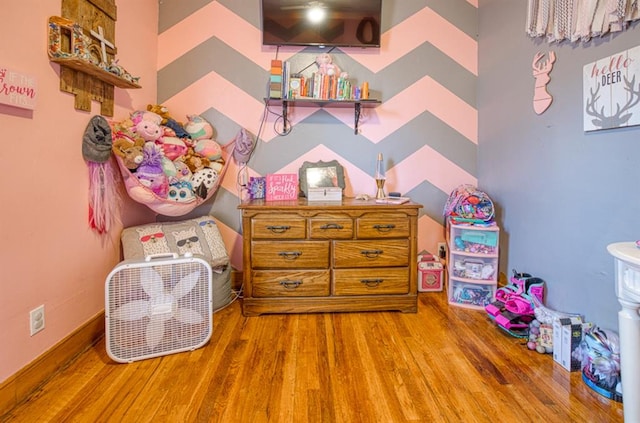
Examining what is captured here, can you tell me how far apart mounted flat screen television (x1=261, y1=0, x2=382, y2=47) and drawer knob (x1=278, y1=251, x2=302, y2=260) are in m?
1.56

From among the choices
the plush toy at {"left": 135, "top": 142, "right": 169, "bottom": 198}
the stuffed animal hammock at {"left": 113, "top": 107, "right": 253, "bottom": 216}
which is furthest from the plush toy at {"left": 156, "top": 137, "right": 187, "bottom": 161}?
the plush toy at {"left": 135, "top": 142, "right": 169, "bottom": 198}

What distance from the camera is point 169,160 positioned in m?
2.27

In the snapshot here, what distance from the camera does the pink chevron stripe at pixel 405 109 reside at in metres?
2.74

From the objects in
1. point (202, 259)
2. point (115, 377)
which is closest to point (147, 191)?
point (202, 259)

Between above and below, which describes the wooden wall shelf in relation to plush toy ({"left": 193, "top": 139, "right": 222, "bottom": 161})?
above

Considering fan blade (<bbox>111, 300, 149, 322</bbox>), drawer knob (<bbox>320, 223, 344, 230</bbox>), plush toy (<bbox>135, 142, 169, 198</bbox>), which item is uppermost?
plush toy (<bbox>135, 142, 169, 198</bbox>)

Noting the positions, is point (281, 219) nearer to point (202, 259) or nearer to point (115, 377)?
point (202, 259)

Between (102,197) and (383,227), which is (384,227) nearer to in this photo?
(383,227)

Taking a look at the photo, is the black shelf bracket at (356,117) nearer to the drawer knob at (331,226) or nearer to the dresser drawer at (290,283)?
the drawer knob at (331,226)

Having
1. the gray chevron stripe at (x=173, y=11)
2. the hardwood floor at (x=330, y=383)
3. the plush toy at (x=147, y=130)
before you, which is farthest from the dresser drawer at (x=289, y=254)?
the gray chevron stripe at (x=173, y=11)

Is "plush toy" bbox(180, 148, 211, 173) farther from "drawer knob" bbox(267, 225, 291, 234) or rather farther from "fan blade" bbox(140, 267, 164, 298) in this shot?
"fan blade" bbox(140, 267, 164, 298)

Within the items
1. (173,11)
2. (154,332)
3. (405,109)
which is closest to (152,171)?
(154,332)

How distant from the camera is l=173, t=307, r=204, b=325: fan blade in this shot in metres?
1.77

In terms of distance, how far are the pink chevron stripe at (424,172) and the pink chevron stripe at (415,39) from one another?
0.76 metres
